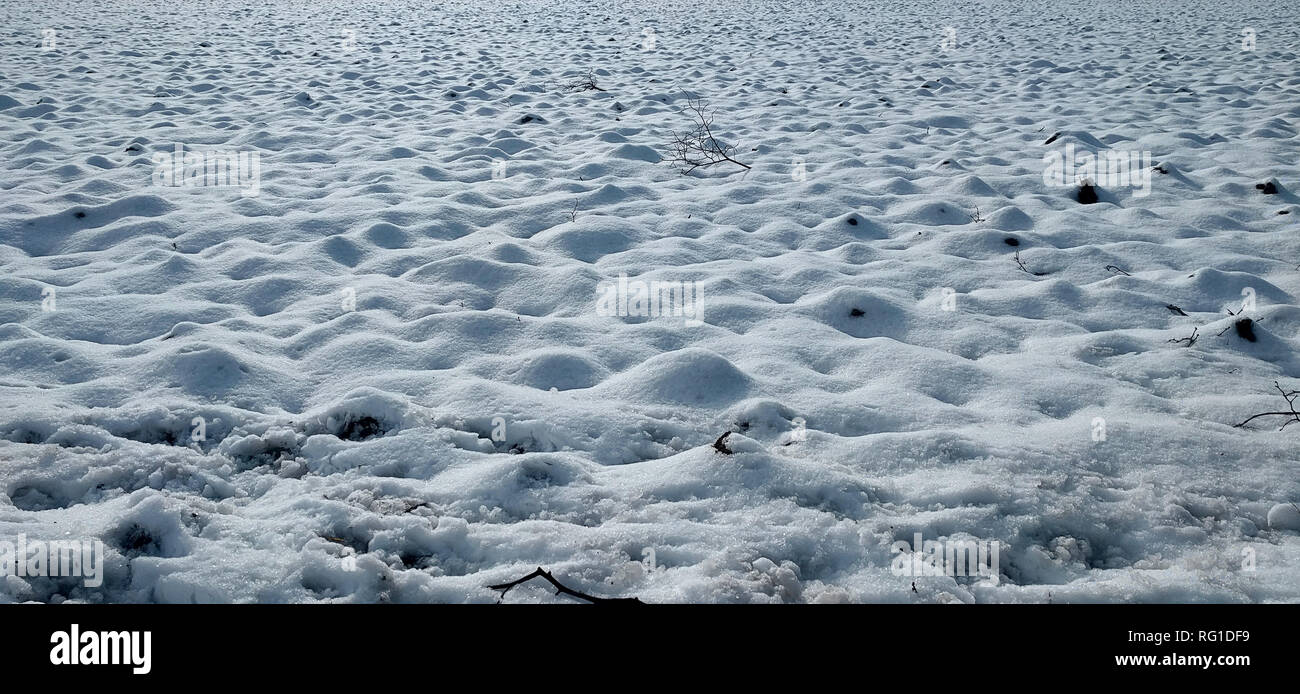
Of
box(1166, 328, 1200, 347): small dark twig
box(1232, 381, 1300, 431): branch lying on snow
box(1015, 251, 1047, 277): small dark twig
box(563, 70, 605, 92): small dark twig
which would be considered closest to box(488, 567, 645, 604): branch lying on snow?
box(1232, 381, 1300, 431): branch lying on snow

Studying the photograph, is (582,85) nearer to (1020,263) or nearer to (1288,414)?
(1020,263)

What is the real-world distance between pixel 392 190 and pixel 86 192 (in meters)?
1.80

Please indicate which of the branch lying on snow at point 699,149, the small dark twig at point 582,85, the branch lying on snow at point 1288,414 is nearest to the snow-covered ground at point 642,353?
the branch lying on snow at point 1288,414

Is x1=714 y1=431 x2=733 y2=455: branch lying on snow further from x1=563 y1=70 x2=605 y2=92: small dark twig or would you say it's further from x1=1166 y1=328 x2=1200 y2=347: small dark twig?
x1=563 y1=70 x2=605 y2=92: small dark twig

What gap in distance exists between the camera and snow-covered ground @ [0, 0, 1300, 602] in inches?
82.9

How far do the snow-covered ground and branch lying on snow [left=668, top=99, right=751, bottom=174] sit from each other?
0.52 ft

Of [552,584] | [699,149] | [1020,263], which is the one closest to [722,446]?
[552,584]

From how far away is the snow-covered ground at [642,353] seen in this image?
82.9 inches

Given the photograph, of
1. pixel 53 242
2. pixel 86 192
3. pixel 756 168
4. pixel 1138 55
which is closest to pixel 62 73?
pixel 86 192

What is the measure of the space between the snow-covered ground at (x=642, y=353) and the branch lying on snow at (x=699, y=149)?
0.16 meters

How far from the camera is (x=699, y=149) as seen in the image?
5988mm

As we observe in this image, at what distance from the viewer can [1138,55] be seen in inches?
A: 377

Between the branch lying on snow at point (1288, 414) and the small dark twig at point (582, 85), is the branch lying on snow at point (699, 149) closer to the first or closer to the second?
the small dark twig at point (582, 85)

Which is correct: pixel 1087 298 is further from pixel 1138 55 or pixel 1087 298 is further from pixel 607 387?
pixel 1138 55
